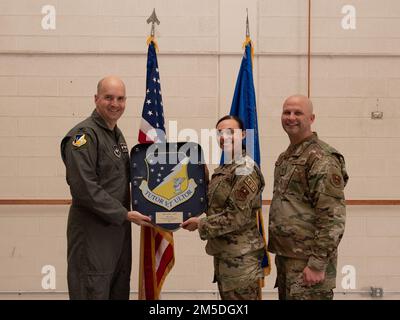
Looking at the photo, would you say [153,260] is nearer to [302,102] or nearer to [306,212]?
[306,212]

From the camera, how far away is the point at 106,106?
2.30 metres

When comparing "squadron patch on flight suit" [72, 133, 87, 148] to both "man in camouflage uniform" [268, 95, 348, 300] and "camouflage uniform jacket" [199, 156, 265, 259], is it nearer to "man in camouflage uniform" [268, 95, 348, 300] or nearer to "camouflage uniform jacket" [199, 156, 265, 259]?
"camouflage uniform jacket" [199, 156, 265, 259]

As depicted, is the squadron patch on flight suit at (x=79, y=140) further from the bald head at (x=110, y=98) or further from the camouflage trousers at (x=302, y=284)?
the camouflage trousers at (x=302, y=284)

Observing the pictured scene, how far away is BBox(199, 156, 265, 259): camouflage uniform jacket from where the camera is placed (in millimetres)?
2047

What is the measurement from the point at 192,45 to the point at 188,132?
725 millimetres

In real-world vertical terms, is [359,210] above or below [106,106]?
below

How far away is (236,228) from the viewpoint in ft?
6.74

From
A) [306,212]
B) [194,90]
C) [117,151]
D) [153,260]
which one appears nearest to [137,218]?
[117,151]

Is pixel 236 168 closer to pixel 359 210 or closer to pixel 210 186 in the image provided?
pixel 210 186

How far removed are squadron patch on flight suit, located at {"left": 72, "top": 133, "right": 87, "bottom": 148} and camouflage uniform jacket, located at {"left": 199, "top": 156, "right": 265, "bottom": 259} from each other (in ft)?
2.23

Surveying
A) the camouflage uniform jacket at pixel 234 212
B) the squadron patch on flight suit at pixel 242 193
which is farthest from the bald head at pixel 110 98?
the squadron patch on flight suit at pixel 242 193

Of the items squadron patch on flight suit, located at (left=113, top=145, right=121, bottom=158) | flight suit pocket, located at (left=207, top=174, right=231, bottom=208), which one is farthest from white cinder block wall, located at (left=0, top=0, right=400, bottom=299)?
flight suit pocket, located at (left=207, top=174, right=231, bottom=208)

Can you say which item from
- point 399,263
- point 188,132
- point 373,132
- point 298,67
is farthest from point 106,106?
point 399,263

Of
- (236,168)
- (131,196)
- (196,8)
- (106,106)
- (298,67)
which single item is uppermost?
(196,8)
